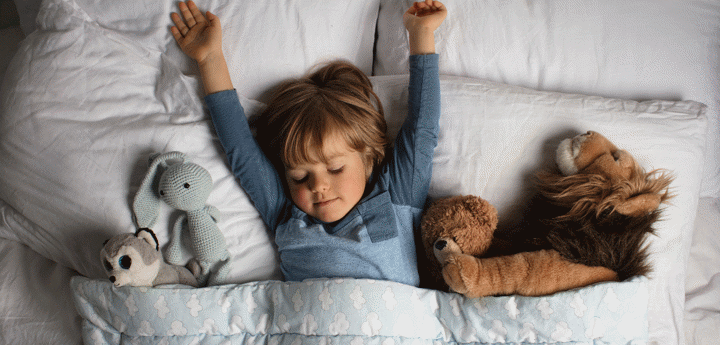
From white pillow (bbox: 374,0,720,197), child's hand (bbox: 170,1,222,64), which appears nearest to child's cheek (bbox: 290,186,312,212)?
child's hand (bbox: 170,1,222,64)

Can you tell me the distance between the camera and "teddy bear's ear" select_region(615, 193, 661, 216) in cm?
75

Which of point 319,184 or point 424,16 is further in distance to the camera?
point 424,16

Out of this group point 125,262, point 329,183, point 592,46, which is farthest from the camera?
point 592,46

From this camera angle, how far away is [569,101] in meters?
A: 0.94

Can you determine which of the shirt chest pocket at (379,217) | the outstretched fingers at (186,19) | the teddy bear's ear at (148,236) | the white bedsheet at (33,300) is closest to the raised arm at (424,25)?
the shirt chest pocket at (379,217)

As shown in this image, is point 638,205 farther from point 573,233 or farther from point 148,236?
point 148,236

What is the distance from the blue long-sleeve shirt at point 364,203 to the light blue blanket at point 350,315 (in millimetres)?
78

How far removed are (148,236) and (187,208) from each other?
86 millimetres

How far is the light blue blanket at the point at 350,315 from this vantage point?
762mm

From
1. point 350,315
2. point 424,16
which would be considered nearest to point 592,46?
point 424,16

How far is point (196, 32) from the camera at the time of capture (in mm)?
929

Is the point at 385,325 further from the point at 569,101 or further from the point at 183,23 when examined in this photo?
the point at 183,23

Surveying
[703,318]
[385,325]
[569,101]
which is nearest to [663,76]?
[569,101]

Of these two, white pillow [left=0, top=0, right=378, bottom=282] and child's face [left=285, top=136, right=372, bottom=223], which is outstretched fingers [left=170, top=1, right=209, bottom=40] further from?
child's face [left=285, top=136, right=372, bottom=223]
